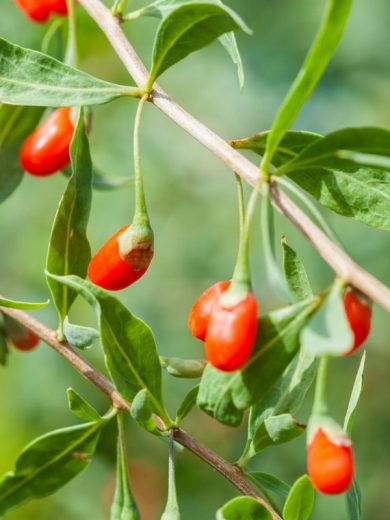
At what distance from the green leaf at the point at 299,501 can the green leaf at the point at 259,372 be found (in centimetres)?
25

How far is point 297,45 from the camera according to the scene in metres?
5.22

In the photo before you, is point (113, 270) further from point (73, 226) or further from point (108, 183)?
point (108, 183)

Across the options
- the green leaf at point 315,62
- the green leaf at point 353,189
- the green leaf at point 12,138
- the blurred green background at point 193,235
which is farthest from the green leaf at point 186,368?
the blurred green background at point 193,235

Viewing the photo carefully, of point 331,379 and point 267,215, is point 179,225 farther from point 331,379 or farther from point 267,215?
point 267,215

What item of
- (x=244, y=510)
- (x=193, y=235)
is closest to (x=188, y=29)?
(x=244, y=510)

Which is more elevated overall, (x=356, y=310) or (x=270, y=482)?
(x=356, y=310)

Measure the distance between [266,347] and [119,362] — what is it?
331 millimetres

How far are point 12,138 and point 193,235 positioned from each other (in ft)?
9.35

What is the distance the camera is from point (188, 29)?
1.60 meters

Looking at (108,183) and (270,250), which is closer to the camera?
(270,250)

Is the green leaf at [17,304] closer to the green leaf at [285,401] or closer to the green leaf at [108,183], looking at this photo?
the green leaf at [285,401]

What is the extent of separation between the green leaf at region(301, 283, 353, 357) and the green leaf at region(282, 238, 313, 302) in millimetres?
394

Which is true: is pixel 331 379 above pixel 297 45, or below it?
below

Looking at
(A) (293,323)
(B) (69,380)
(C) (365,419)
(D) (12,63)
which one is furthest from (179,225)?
(A) (293,323)
